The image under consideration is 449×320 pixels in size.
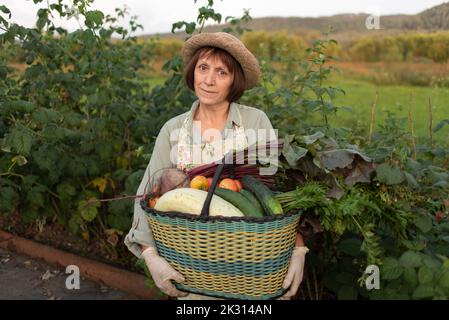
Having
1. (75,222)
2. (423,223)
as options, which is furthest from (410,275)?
(75,222)

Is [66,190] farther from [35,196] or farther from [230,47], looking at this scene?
[230,47]

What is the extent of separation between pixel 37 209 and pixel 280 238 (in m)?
2.94

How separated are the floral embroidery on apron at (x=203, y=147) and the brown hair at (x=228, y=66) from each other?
0.10 m

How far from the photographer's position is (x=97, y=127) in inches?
154

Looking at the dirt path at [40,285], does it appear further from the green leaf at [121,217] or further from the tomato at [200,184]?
the tomato at [200,184]

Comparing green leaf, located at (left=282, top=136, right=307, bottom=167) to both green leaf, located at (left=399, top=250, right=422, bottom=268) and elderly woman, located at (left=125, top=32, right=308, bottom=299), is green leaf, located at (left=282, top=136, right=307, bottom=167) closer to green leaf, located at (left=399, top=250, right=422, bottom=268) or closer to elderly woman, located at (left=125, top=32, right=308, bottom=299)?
elderly woman, located at (left=125, top=32, right=308, bottom=299)

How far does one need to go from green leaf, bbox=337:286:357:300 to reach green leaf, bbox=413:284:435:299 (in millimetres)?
545

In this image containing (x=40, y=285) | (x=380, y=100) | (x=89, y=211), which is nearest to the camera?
(x=89, y=211)

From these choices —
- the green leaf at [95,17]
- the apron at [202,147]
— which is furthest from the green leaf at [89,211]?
the apron at [202,147]

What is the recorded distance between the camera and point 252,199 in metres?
1.95

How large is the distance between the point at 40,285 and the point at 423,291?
2835 mm

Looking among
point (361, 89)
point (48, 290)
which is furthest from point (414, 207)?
point (361, 89)

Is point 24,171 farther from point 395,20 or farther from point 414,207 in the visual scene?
point 395,20

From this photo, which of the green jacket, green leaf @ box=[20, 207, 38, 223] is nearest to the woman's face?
the green jacket
